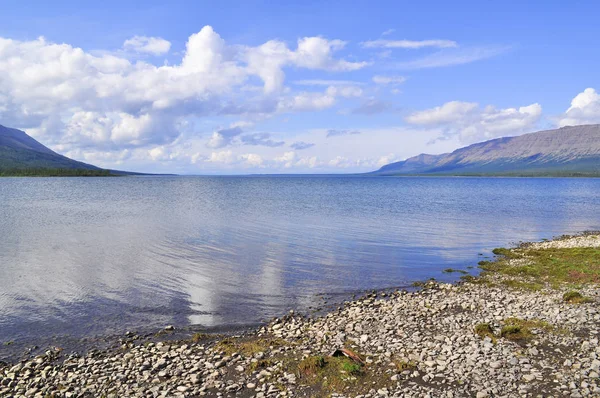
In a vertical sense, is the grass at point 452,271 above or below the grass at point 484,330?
below

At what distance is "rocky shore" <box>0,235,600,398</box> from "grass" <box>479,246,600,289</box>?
20.9ft

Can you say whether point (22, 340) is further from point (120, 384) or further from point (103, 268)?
point (103, 268)

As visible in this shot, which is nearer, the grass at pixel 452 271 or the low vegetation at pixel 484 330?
the low vegetation at pixel 484 330

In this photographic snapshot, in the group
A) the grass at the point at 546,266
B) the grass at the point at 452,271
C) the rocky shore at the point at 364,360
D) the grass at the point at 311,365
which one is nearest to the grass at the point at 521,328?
the rocky shore at the point at 364,360

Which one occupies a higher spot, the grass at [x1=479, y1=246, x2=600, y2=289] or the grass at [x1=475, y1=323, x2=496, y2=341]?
the grass at [x1=475, y1=323, x2=496, y2=341]

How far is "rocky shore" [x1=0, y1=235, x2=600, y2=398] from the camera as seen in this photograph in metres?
13.7

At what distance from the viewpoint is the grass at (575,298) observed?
72.3 feet

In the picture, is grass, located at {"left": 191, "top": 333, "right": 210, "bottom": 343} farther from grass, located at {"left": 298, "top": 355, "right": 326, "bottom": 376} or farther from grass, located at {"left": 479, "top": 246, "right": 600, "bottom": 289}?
grass, located at {"left": 479, "top": 246, "right": 600, "bottom": 289}

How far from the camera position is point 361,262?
35125 mm

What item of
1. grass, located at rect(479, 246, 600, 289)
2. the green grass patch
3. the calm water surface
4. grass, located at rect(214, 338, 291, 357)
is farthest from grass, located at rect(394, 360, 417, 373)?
grass, located at rect(479, 246, 600, 289)

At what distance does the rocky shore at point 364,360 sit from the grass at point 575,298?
0.59 ft

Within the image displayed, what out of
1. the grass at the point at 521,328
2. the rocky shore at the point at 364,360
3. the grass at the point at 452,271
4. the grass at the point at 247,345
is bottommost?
the grass at the point at 452,271

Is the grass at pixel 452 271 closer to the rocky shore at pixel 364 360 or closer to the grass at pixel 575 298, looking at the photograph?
the grass at pixel 575 298

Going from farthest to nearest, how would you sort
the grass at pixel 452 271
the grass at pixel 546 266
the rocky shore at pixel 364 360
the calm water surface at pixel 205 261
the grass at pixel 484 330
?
the grass at pixel 452 271 → the grass at pixel 546 266 → the calm water surface at pixel 205 261 → the grass at pixel 484 330 → the rocky shore at pixel 364 360
